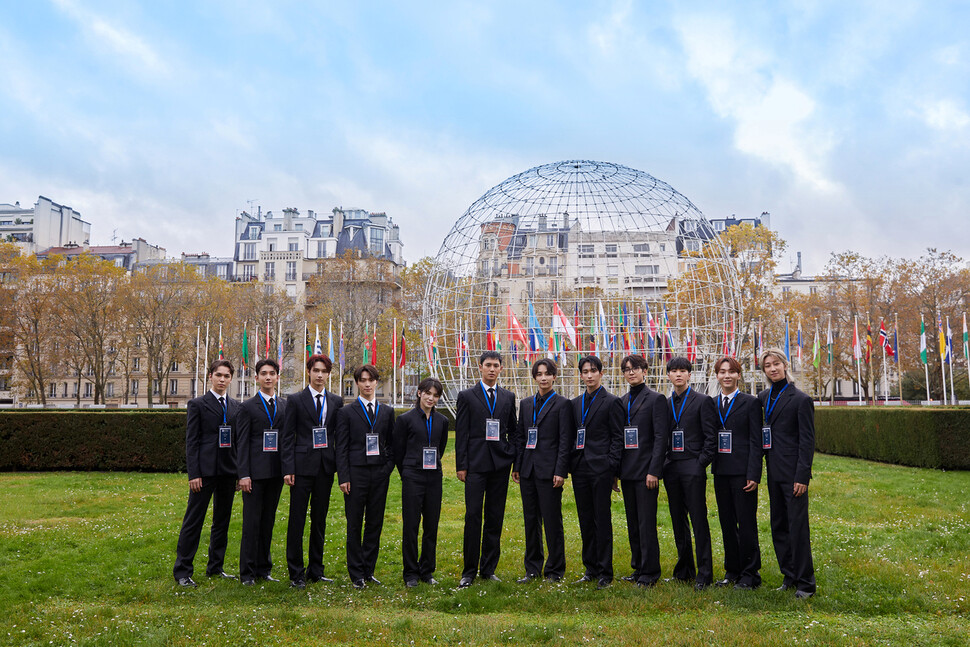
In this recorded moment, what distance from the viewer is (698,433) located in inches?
255

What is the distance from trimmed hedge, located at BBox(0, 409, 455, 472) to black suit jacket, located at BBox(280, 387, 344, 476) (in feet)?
30.0

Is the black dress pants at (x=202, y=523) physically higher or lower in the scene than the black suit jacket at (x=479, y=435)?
lower

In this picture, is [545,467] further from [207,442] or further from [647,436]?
[207,442]

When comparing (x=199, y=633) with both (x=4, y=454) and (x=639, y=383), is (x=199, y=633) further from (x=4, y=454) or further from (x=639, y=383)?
(x=4, y=454)

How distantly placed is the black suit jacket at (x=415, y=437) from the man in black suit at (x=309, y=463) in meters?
0.58

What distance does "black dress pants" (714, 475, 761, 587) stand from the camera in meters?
6.23

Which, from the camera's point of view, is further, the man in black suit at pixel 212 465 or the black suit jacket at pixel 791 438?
the man in black suit at pixel 212 465

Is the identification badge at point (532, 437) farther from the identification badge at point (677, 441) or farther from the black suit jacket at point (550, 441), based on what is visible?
the identification badge at point (677, 441)

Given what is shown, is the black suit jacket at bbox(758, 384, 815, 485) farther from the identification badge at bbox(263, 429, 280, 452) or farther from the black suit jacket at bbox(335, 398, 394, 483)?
the identification badge at bbox(263, 429, 280, 452)

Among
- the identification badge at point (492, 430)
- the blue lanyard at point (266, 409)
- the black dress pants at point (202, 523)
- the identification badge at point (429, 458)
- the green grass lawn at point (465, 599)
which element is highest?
the blue lanyard at point (266, 409)

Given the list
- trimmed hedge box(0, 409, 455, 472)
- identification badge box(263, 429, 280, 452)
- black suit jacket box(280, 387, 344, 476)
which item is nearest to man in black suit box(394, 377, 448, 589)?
black suit jacket box(280, 387, 344, 476)

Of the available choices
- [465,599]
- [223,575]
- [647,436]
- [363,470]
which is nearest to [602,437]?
[647,436]

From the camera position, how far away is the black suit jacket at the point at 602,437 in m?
6.64

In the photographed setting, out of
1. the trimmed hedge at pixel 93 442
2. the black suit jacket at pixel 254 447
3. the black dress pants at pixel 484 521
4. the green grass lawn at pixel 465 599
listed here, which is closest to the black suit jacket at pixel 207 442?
the black suit jacket at pixel 254 447
